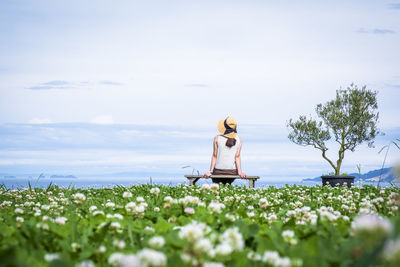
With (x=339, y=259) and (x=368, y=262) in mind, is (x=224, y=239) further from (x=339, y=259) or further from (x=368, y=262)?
(x=368, y=262)

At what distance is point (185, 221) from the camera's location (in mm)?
4098

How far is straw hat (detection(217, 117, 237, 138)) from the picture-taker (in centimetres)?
1521

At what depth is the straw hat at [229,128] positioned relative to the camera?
49.9ft

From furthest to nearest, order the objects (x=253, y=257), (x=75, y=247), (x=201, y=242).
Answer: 1. (x=75, y=247)
2. (x=253, y=257)
3. (x=201, y=242)

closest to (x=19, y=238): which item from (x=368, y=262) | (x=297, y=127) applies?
(x=368, y=262)

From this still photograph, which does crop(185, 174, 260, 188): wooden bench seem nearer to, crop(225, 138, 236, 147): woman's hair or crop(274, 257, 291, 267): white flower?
crop(225, 138, 236, 147): woman's hair

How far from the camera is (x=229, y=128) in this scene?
15273 millimetres

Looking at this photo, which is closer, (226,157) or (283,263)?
(283,263)

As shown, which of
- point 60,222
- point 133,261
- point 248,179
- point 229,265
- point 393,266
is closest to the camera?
point 393,266

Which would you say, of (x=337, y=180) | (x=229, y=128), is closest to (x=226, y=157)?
(x=229, y=128)

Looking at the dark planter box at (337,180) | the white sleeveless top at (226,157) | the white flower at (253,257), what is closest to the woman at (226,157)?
the white sleeveless top at (226,157)

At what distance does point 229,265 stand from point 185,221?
1624 mm

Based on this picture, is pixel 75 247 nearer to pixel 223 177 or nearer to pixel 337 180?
pixel 223 177

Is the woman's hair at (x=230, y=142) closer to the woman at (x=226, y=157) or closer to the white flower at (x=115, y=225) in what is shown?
the woman at (x=226, y=157)
